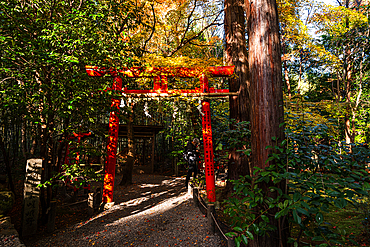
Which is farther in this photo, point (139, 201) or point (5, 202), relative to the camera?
point (139, 201)

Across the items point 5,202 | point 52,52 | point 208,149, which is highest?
point 52,52

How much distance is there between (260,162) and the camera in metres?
1.90

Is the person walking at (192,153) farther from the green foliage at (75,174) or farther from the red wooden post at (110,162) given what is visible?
the green foliage at (75,174)

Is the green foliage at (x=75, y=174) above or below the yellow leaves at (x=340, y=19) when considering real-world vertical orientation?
below

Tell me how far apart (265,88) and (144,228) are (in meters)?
3.62

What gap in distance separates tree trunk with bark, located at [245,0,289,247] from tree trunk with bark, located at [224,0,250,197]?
9.03ft

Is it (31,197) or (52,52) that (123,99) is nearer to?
(52,52)

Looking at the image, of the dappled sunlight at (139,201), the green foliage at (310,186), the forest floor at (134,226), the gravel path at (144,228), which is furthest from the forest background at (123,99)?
the dappled sunlight at (139,201)

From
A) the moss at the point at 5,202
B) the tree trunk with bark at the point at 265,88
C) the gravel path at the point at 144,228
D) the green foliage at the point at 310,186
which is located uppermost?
the tree trunk with bark at the point at 265,88

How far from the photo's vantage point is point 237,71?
5047 millimetres

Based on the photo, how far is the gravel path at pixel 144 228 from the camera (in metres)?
3.59

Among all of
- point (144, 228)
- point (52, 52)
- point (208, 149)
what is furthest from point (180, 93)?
point (144, 228)

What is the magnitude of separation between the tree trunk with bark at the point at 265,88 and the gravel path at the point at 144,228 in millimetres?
1914

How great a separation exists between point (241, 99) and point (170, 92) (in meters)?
1.77
